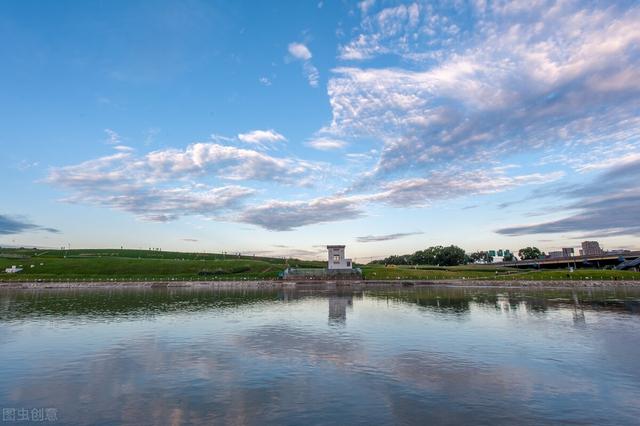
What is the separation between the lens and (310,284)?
440 feet

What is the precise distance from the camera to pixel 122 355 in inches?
1237

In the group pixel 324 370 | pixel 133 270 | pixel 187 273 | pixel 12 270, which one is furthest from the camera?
pixel 133 270

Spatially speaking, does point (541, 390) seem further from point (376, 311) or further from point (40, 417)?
point (376, 311)

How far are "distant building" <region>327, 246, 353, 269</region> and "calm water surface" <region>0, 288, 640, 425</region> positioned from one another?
116308 millimetres

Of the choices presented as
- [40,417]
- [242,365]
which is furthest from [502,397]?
[40,417]

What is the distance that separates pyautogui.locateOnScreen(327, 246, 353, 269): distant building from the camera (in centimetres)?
16700

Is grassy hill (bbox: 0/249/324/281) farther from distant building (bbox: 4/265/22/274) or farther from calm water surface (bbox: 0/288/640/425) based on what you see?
calm water surface (bbox: 0/288/640/425)

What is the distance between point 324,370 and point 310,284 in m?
109

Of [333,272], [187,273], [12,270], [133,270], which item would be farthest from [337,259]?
[12,270]

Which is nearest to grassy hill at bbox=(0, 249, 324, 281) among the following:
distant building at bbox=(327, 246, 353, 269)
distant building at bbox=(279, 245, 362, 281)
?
distant building at bbox=(279, 245, 362, 281)

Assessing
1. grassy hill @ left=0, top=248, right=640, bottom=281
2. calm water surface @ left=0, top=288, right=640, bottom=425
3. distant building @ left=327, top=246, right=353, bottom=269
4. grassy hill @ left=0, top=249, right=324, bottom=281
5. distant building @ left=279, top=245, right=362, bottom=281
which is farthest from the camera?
distant building @ left=327, top=246, right=353, bottom=269

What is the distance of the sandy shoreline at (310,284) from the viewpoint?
12366 cm

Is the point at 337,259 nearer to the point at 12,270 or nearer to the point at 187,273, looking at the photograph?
the point at 187,273

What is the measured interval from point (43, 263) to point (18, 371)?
18087cm
